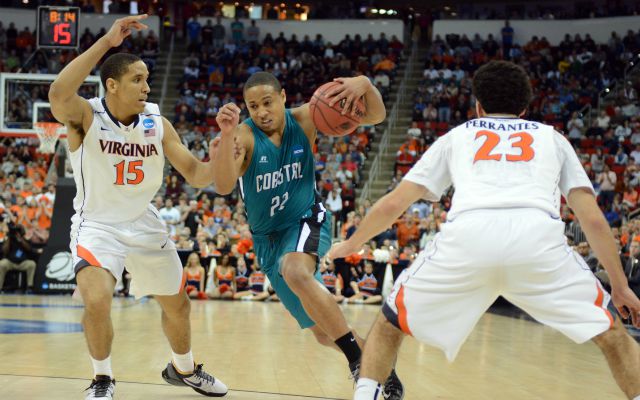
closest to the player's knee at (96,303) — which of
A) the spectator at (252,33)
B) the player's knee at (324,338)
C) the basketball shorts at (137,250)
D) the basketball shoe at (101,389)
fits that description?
the basketball shorts at (137,250)

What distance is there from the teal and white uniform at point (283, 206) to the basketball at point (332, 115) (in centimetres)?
29

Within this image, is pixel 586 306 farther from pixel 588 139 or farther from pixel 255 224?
pixel 588 139

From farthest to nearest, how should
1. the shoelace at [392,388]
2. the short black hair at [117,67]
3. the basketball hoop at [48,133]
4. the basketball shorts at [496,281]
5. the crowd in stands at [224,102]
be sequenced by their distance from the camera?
the basketball hoop at [48,133] → the crowd in stands at [224,102] → the short black hair at [117,67] → the shoelace at [392,388] → the basketball shorts at [496,281]

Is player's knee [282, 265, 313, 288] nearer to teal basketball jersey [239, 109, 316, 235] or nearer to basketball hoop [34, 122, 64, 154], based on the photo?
teal basketball jersey [239, 109, 316, 235]

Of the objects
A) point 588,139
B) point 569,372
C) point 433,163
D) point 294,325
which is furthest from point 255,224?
point 588,139

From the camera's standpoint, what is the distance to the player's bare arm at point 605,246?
379 centimetres

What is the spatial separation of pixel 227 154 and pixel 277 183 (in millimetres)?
565

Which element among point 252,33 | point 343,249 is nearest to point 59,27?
point 252,33

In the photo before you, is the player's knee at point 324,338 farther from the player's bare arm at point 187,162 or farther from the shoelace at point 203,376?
the player's bare arm at point 187,162

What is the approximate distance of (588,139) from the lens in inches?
868

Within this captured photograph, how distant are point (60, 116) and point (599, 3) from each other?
26901 mm

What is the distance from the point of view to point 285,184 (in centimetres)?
564

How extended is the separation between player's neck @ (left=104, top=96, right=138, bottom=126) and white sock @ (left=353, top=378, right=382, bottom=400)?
8.59 feet

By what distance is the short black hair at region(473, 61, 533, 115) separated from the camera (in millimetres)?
3998
